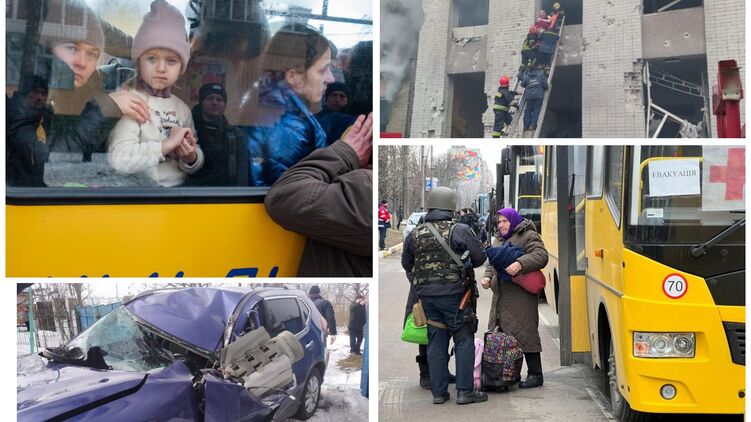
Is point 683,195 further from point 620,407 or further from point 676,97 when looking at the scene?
point 620,407

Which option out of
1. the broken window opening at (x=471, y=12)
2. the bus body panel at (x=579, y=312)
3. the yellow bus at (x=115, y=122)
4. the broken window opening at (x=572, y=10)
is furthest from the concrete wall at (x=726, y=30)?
the bus body panel at (x=579, y=312)

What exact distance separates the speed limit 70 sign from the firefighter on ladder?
0.84 meters

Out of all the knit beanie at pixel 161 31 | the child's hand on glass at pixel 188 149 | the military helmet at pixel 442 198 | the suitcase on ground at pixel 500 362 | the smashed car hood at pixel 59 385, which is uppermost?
the knit beanie at pixel 161 31

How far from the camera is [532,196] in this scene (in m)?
→ 2.80

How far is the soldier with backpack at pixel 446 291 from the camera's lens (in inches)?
107

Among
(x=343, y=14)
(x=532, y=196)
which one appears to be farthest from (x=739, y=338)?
(x=343, y=14)

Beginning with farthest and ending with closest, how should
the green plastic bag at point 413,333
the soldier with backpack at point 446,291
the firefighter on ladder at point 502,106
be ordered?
the soldier with backpack at point 446,291 < the green plastic bag at point 413,333 < the firefighter on ladder at point 502,106

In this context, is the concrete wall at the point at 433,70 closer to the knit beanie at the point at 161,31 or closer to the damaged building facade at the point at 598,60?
the damaged building facade at the point at 598,60

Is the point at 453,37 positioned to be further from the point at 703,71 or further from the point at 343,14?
the point at 703,71

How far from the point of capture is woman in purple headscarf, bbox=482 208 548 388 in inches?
116

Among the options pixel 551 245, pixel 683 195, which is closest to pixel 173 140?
pixel 683 195

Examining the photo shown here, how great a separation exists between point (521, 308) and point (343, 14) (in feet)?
5.34

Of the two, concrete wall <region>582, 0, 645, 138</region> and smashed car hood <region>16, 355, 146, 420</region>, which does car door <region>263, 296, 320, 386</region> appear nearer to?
smashed car hood <region>16, 355, 146, 420</region>

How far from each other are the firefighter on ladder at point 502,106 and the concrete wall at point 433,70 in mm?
130
